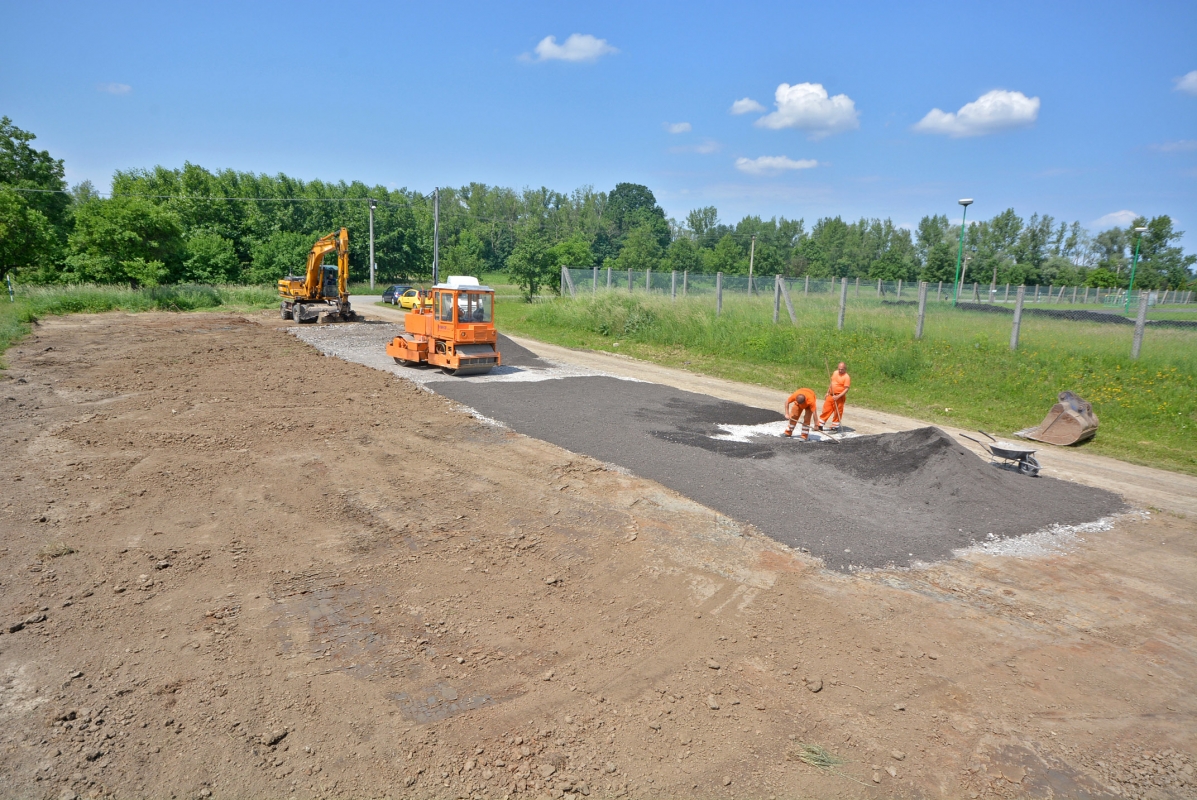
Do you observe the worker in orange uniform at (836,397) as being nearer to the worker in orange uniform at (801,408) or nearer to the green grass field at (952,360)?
the worker in orange uniform at (801,408)

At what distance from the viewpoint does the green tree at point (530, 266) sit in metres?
42.7

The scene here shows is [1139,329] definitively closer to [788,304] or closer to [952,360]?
[952,360]

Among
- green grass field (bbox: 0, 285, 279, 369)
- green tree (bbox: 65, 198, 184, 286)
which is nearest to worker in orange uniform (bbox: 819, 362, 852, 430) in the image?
green grass field (bbox: 0, 285, 279, 369)

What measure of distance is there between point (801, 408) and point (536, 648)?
7669 millimetres

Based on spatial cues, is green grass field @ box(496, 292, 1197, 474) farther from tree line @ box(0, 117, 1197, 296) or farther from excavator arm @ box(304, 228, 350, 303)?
tree line @ box(0, 117, 1197, 296)

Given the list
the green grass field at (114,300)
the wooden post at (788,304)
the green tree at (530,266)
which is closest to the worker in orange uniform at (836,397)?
the wooden post at (788,304)

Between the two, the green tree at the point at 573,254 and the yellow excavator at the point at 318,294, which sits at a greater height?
the green tree at the point at 573,254

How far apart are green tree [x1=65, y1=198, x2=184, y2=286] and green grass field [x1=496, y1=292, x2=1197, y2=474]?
25.8 meters

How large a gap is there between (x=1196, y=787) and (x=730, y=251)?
65818 millimetres

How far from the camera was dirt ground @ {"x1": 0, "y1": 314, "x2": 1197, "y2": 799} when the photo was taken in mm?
4086

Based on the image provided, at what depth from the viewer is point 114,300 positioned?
33875 millimetres

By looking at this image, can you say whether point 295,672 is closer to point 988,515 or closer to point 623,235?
point 988,515

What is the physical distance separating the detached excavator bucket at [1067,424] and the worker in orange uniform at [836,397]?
11.4 ft

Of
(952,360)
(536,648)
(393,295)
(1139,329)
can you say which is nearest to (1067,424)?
(952,360)
